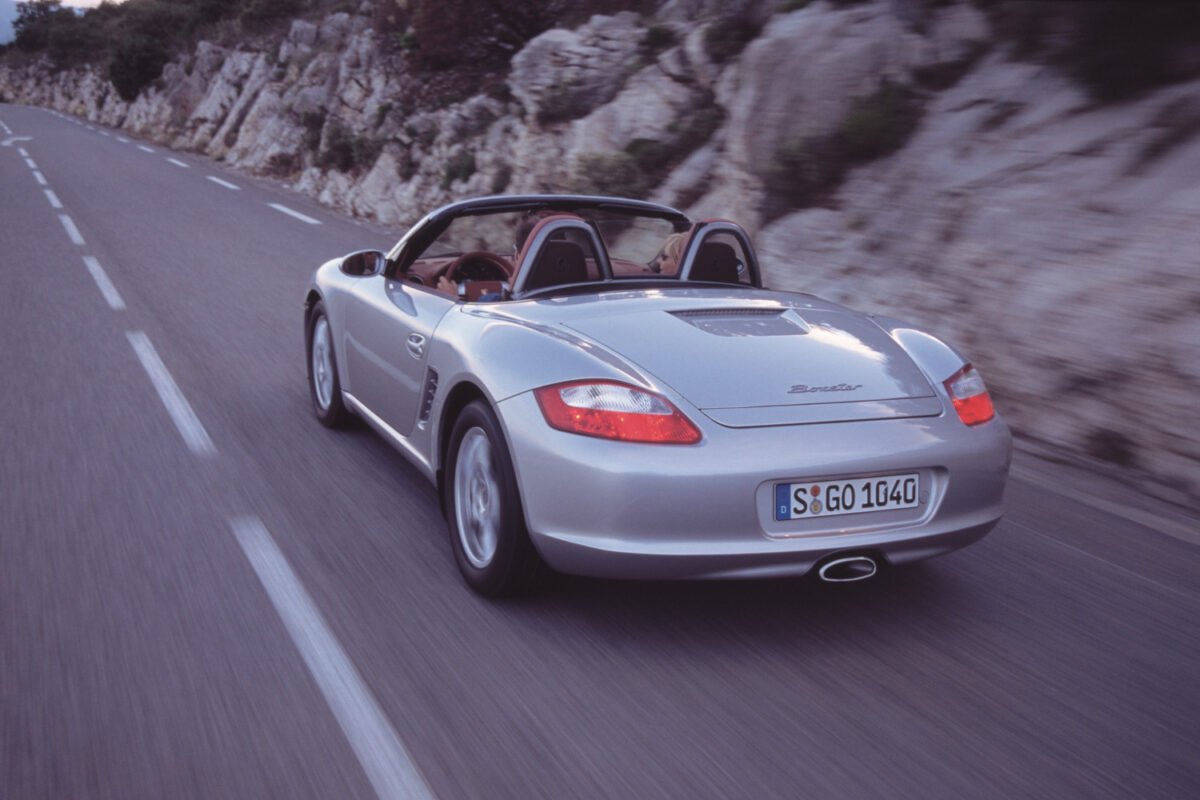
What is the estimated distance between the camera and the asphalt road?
263 cm

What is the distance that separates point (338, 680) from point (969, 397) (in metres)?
2.18

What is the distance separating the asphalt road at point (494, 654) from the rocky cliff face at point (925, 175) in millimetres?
802

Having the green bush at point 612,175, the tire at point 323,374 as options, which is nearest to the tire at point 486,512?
the tire at point 323,374

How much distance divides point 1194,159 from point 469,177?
1200 centimetres

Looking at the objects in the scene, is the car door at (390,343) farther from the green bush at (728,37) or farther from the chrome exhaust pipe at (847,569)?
the green bush at (728,37)

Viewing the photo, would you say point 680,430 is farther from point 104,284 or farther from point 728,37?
point 728,37

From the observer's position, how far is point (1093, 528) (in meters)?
4.56

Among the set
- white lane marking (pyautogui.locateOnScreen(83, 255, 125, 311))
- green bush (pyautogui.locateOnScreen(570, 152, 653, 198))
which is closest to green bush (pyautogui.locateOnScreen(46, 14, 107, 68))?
white lane marking (pyautogui.locateOnScreen(83, 255, 125, 311))

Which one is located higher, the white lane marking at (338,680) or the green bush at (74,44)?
the green bush at (74,44)

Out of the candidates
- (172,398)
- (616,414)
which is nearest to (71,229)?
(172,398)

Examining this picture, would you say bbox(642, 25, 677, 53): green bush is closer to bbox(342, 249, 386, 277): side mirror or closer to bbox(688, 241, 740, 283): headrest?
bbox(342, 249, 386, 277): side mirror

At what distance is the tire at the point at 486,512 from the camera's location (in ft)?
11.4

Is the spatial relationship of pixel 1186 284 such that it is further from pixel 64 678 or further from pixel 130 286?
pixel 130 286

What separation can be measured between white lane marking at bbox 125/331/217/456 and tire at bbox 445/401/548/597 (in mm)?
2010
